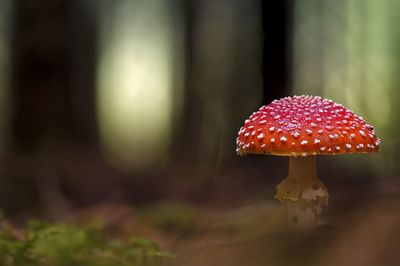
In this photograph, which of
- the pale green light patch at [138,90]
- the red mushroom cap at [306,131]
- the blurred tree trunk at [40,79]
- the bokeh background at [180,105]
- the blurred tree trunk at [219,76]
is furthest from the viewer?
the pale green light patch at [138,90]

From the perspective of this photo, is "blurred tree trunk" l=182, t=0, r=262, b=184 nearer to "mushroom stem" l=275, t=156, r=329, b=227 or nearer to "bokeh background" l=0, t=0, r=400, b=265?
"bokeh background" l=0, t=0, r=400, b=265

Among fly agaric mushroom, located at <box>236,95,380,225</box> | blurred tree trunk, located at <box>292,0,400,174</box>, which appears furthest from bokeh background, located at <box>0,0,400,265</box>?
fly agaric mushroom, located at <box>236,95,380,225</box>

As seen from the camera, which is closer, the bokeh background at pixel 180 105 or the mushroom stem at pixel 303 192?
the mushroom stem at pixel 303 192

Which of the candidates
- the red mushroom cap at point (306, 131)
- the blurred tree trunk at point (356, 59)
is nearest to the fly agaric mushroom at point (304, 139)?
the red mushroom cap at point (306, 131)

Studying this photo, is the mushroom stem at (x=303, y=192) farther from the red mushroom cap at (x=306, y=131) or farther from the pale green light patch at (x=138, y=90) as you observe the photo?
the pale green light patch at (x=138, y=90)

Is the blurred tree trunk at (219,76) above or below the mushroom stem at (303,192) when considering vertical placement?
above

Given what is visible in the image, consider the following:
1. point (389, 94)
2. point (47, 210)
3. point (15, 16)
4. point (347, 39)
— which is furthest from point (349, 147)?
point (15, 16)

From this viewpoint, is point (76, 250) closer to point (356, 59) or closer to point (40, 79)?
point (356, 59)
